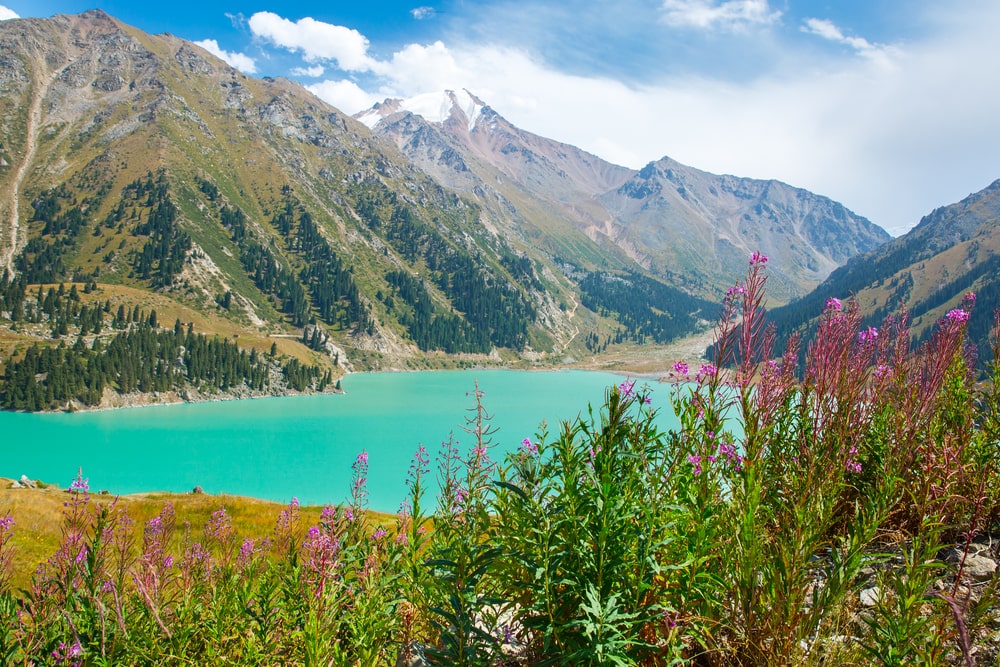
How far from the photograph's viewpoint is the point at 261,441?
74.5 meters

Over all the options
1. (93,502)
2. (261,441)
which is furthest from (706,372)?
(261,441)

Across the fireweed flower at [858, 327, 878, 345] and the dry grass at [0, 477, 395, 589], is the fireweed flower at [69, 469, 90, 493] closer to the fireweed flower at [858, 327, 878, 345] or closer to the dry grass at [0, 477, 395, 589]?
the fireweed flower at [858, 327, 878, 345]

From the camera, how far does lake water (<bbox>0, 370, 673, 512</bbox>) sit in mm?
54062

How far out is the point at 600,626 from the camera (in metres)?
2.89

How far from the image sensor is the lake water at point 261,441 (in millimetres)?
54062

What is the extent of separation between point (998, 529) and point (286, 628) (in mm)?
6323

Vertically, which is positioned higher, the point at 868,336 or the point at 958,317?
the point at 958,317

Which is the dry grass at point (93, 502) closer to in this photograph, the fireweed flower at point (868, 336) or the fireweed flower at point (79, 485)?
the fireweed flower at point (79, 485)

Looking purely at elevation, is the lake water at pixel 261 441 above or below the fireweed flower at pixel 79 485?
below

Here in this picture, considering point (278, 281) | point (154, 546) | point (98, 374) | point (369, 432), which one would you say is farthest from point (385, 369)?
point (154, 546)

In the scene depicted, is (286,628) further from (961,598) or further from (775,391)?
(961,598)

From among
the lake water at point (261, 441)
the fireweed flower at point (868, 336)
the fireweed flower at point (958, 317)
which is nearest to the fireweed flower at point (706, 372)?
the fireweed flower at point (868, 336)

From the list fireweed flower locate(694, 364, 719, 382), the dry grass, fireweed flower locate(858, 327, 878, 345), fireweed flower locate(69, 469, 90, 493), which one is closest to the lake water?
the dry grass

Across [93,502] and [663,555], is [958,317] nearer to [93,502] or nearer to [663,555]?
[663,555]
